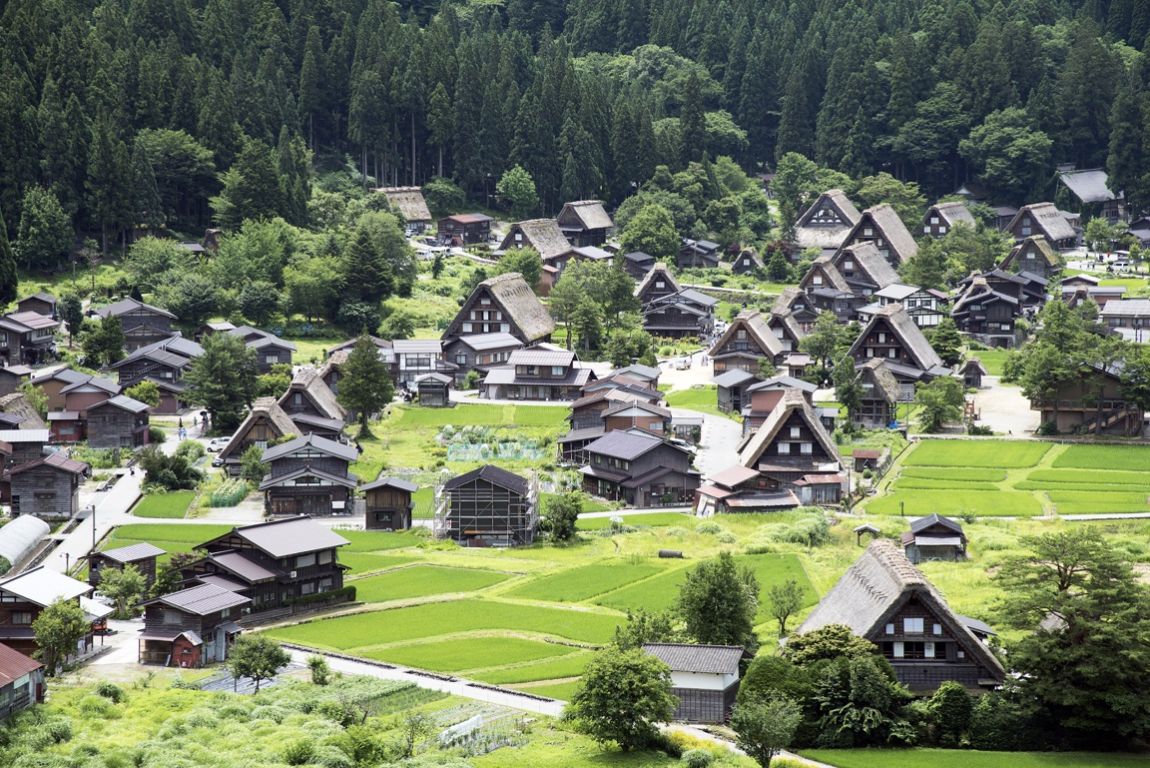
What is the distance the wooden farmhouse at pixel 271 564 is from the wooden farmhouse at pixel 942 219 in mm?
66478

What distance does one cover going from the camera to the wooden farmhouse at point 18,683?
Result: 3884cm

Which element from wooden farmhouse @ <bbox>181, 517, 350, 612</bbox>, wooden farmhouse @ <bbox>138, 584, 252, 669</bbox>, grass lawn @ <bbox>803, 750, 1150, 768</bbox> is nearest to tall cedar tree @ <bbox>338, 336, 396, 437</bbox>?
wooden farmhouse @ <bbox>181, 517, 350, 612</bbox>

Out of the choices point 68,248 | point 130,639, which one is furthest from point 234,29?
point 130,639

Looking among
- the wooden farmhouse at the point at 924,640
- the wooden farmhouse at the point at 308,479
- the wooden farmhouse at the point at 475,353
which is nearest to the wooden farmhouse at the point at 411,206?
the wooden farmhouse at the point at 475,353

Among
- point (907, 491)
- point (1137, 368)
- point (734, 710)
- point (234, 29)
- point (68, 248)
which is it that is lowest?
point (734, 710)

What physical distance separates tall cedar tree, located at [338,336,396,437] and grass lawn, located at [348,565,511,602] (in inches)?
699

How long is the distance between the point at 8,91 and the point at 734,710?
66425 millimetres

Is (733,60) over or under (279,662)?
over

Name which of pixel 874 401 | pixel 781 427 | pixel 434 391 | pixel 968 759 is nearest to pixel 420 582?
pixel 781 427

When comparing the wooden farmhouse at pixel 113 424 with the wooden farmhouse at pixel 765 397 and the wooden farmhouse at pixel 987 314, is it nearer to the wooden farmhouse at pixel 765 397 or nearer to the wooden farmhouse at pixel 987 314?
the wooden farmhouse at pixel 765 397

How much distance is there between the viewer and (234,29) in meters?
116

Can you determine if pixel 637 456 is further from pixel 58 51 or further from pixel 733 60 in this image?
pixel 733 60

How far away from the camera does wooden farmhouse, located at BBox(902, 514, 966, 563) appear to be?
173ft

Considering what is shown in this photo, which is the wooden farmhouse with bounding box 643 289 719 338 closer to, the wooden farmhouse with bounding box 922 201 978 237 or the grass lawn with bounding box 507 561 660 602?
the wooden farmhouse with bounding box 922 201 978 237
